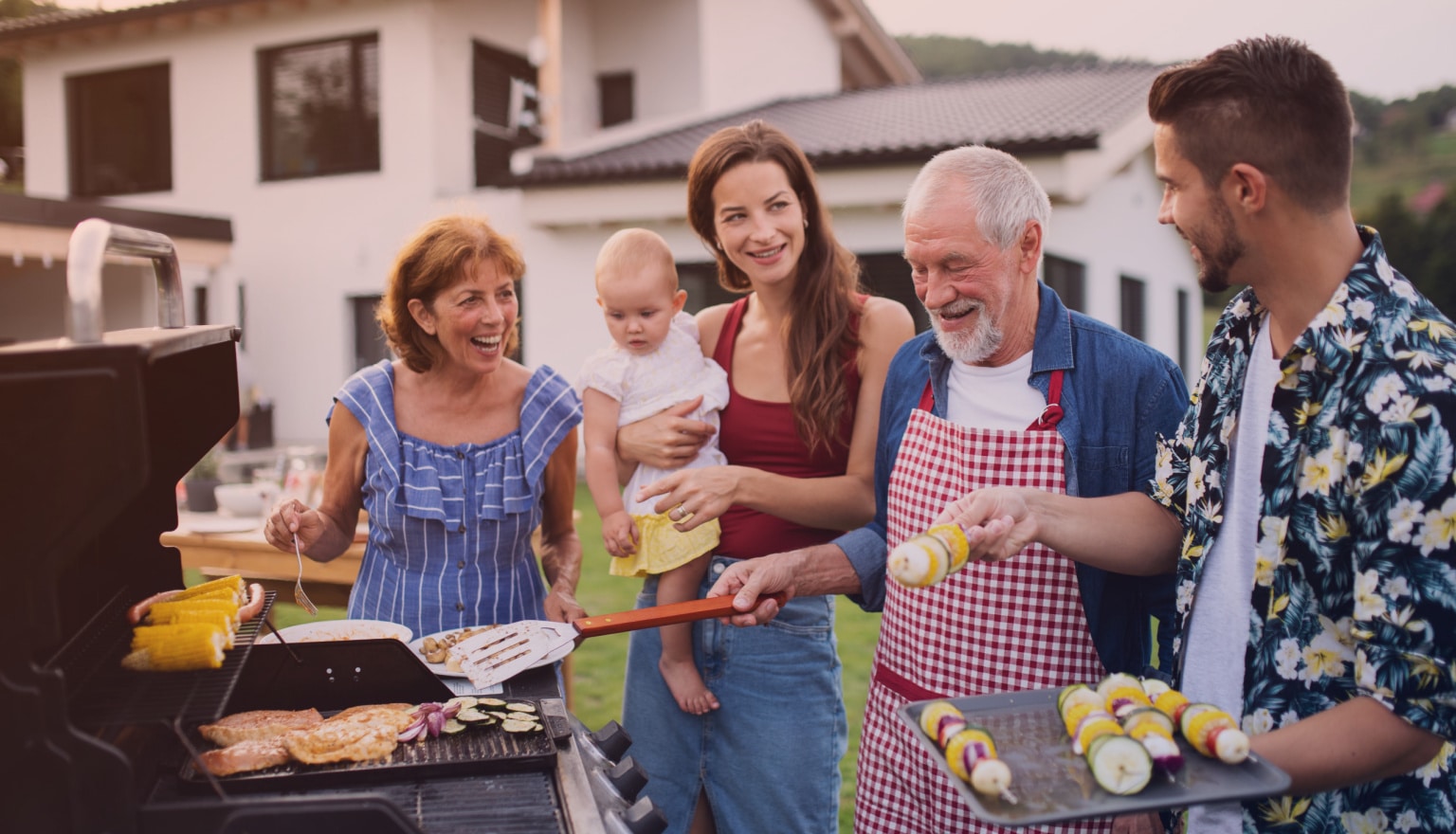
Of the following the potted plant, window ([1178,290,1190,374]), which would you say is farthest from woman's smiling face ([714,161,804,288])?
window ([1178,290,1190,374])

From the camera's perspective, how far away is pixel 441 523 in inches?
108

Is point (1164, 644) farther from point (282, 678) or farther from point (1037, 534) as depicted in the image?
point (282, 678)

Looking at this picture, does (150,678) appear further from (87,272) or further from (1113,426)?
(1113,426)

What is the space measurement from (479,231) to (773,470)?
100cm

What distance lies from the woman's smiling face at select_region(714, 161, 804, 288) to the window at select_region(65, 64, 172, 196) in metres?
15.8

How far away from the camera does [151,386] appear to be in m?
1.95

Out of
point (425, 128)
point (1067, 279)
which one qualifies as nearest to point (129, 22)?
point (425, 128)

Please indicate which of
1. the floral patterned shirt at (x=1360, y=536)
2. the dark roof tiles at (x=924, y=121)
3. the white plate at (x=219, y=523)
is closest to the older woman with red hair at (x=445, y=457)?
the floral patterned shirt at (x=1360, y=536)

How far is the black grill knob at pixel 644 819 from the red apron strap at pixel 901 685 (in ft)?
2.34

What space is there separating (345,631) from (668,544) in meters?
0.81

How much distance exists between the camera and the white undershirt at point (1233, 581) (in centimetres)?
175

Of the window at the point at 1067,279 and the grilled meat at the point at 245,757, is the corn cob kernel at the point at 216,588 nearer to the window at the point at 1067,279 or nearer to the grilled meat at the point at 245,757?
the grilled meat at the point at 245,757

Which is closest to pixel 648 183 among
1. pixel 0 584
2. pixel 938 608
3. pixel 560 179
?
pixel 560 179

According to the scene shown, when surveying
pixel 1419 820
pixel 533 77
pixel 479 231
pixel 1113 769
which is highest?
pixel 533 77
